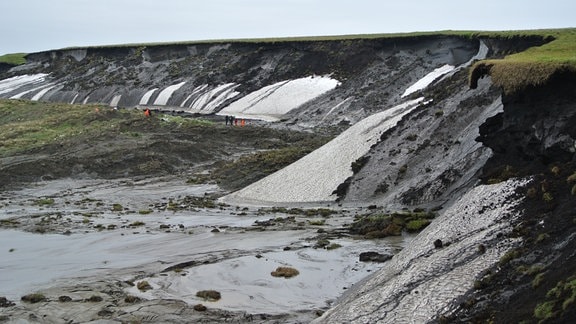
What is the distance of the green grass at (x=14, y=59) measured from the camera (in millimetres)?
127562

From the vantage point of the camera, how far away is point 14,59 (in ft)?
425

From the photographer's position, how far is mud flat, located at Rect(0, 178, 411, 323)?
17.8 meters

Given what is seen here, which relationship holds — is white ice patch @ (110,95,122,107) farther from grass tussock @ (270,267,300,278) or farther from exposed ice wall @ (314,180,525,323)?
exposed ice wall @ (314,180,525,323)

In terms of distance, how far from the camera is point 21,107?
7656 cm

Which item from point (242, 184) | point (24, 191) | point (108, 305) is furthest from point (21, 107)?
point (108, 305)

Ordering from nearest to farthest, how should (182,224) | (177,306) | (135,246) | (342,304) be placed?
(342,304)
(177,306)
(135,246)
(182,224)

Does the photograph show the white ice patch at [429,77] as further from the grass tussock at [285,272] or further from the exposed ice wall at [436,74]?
the grass tussock at [285,272]

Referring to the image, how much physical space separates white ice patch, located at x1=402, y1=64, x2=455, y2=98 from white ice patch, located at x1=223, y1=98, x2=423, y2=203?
29.7 m

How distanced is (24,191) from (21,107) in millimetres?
38110

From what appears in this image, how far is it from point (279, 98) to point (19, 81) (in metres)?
57.4

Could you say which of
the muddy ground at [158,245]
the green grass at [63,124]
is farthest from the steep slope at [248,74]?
the muddy ground at [158,245]

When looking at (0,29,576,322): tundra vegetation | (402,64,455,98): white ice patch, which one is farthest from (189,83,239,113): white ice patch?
(402,64,455,98): white ice patch

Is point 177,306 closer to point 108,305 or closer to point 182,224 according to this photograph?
point 108,305

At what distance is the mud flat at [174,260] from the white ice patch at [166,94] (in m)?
52.4
